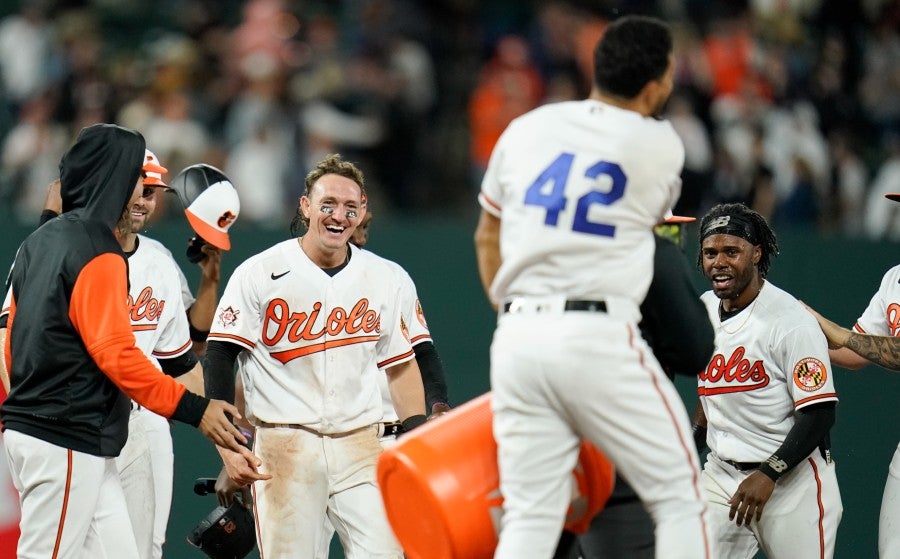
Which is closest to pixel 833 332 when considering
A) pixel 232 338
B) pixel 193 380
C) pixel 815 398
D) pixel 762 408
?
pixel 815 398

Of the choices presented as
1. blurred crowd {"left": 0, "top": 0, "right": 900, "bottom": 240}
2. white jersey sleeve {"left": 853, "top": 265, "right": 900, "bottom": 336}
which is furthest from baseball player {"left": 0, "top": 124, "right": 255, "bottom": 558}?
blurred crowd {"left": 0, "top": 0, "right": 900, "bottom": 240}

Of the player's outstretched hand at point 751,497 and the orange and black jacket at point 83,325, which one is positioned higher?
the orange and black jacket at point 83,325

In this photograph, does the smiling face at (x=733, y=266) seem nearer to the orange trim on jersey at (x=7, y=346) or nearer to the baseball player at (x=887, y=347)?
the baseball player at (x=887, y=347)

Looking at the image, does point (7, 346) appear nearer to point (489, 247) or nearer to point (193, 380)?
point (193, 380)

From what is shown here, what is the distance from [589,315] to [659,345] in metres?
0.56

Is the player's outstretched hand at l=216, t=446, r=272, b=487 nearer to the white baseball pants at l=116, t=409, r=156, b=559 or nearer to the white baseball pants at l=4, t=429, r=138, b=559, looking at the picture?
the white baseball pants at l=4, t=429, r=138, b=559

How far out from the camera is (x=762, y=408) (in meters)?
5.41

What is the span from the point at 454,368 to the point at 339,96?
2822 millimetres

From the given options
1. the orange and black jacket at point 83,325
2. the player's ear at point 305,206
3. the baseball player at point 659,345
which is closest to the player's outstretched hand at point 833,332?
the baseball player at point 659,345

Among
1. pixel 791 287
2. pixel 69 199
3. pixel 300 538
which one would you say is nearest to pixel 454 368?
pixel 791 287

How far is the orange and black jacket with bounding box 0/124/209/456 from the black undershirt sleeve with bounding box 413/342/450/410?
5.14 feet

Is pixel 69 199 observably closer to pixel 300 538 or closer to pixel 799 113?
pixel 300 538

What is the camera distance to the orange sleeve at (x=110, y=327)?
14.1ft

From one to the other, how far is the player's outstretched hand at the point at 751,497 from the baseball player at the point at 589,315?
1473 millimetres
